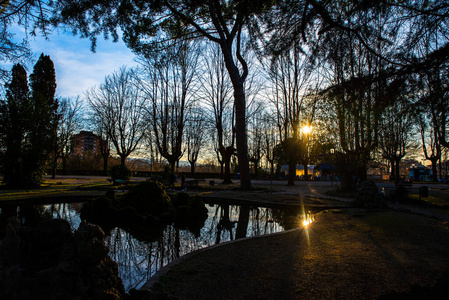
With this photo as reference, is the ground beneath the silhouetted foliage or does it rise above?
beneath

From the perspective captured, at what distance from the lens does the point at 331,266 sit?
345 cm

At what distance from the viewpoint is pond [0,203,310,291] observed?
13.4ft

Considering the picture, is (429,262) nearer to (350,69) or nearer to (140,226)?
(350,69)

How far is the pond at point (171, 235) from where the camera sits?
13.4ft

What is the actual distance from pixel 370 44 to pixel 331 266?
13.3 feet

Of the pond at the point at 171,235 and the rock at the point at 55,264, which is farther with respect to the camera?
the pond at the point at 171,235

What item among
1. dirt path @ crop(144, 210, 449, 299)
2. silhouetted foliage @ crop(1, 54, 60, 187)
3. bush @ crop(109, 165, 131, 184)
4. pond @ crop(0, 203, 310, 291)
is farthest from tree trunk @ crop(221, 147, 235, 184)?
dirt path @ crop(144, 210, 449, 299)

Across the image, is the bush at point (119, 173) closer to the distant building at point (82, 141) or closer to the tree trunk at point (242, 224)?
the tree trunk at point (242, 224)

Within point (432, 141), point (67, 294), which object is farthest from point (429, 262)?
point (432, 141)

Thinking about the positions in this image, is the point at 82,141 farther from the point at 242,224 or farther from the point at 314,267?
the point at 314,267

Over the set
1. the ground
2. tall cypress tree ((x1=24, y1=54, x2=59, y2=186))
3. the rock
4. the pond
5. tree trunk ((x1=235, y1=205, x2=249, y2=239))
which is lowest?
tree trunk ((x1=235, y1=205, x2=249, y2=239))

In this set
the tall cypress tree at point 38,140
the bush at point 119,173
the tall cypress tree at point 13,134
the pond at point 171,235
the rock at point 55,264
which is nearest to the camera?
the rock at point 55,264

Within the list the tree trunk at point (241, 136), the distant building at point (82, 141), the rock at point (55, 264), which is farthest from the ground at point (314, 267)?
the distant building at point (82, 141)

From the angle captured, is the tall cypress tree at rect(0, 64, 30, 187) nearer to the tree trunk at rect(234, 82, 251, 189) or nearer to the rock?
the tree trunk at rect(234, 82, 251, 189)
